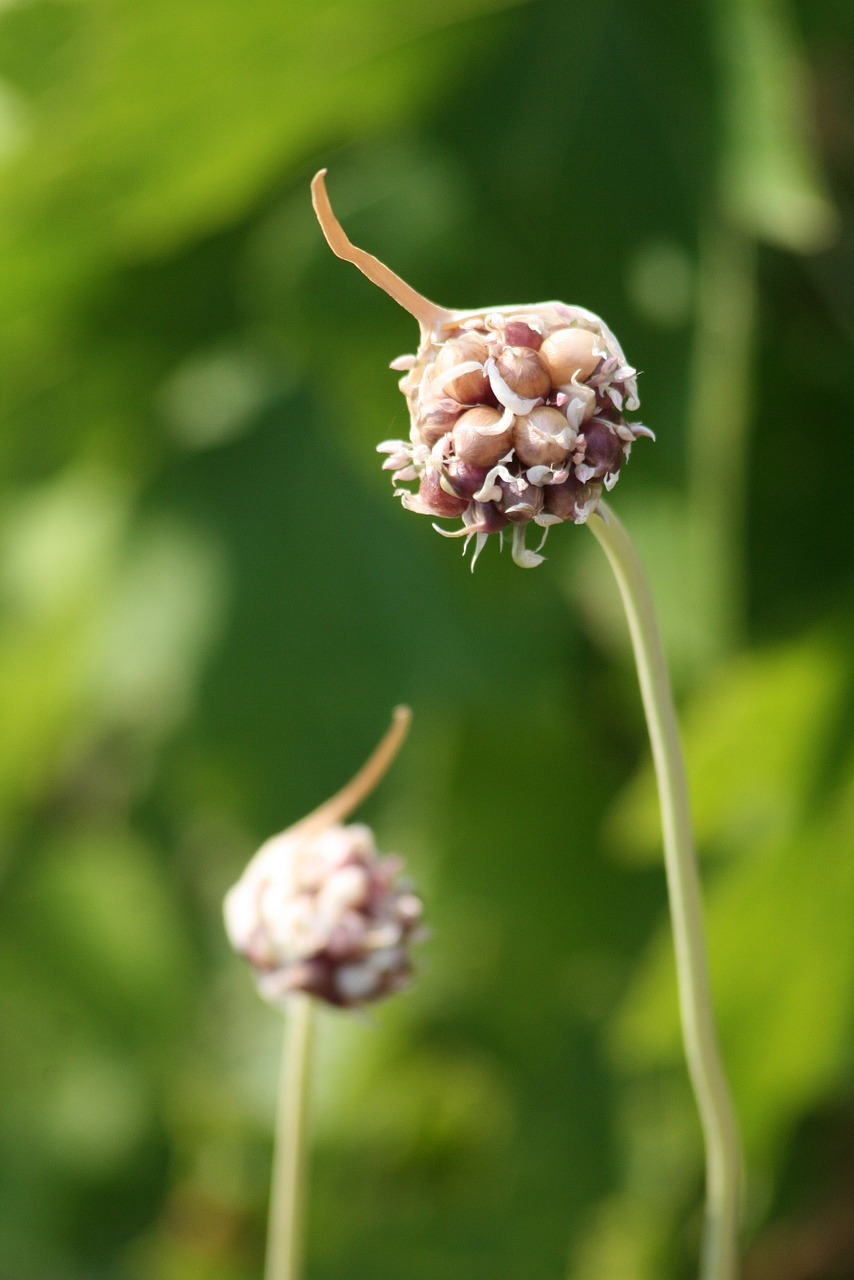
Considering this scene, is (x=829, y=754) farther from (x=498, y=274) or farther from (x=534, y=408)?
(x=534, y=408)

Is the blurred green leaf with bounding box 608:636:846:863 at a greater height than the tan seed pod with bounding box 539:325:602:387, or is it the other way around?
the tan seed pod with bounding box 539:325:602:387

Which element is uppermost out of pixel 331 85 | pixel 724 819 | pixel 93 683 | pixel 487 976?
pixel 331 85

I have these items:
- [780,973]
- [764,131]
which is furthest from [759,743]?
[764,131]

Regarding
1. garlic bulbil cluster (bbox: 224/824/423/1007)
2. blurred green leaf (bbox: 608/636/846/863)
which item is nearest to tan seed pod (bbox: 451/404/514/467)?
garlic bulbil cluster (bbox: 224/824/423/1007)

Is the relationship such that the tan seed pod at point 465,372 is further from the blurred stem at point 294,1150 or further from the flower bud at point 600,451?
the blurred stem at point 294,1150

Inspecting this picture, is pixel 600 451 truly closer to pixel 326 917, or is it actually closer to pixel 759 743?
pixel 326 917

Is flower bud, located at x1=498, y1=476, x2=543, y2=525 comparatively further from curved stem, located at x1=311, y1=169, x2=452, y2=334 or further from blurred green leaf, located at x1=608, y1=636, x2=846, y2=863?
blurred green leaf, located at x1=608, y1=636, x2=846, y2=863

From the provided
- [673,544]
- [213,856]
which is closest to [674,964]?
[673,544]

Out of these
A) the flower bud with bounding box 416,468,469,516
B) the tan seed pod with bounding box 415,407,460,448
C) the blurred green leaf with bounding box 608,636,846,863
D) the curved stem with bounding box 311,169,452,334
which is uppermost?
the curved stem with bounding box 311,169,452,334
